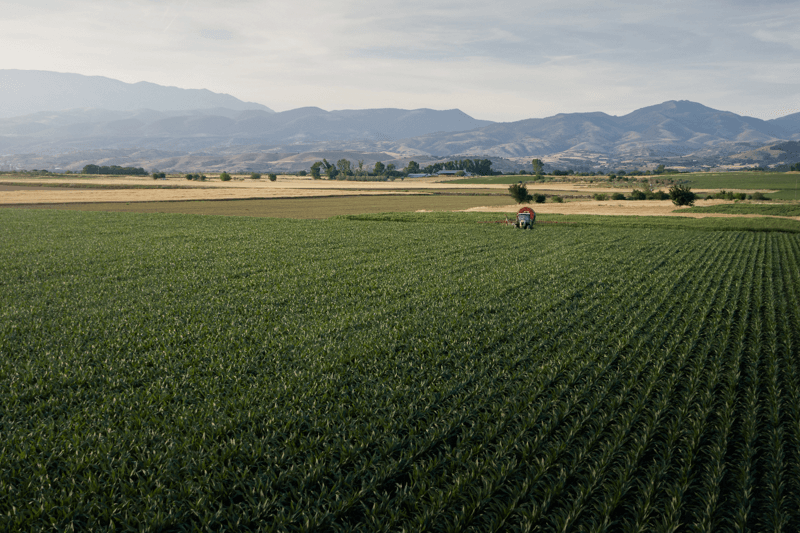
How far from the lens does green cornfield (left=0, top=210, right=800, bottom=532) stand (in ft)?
22.8

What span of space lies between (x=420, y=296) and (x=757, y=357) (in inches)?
420

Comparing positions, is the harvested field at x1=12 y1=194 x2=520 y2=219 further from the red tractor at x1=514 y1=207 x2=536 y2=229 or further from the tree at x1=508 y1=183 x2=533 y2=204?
the red tractor at x1=514 y1=207 x2=536 y2=229

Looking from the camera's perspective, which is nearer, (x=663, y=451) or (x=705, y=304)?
(x=663, y=451)

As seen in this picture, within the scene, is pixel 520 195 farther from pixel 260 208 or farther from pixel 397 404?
pixel 397 404

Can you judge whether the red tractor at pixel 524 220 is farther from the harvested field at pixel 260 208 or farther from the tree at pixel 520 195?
the tree at pixel 520 195

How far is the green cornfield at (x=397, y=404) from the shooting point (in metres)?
6.95

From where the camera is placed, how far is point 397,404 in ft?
32.5

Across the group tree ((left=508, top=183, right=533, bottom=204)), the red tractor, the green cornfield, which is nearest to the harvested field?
tree ((left=508, top=183, right=533, bottom=204))

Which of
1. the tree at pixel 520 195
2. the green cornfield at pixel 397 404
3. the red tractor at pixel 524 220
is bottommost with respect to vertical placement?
the green cornfield at pixel 397 404

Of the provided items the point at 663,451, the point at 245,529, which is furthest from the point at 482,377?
the point at 245,529

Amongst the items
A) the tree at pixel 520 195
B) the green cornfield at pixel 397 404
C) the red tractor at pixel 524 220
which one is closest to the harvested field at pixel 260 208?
the tree at pixel 520 195

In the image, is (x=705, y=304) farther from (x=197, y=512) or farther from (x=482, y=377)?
(x=197, y=512)

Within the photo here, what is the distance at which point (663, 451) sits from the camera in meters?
8.38

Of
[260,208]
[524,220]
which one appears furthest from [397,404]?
[260,208]
